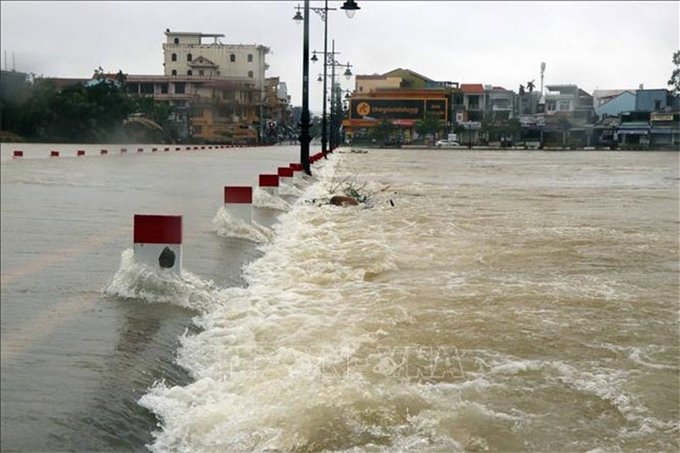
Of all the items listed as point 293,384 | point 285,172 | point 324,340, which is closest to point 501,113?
point 285,172

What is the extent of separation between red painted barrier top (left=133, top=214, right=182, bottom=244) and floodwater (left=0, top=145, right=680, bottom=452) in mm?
228

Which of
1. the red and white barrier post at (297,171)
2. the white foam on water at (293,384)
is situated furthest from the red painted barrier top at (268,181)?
the white foam on water at (293,384)

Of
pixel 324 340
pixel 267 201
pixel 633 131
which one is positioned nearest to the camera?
pixel 324 340

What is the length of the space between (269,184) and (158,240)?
1034cm

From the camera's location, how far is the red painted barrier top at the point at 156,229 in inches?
281

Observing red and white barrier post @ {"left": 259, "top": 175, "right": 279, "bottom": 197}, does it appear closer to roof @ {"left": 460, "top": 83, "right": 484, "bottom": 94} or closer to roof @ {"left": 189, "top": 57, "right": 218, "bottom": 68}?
roof @ {"left": 189, "top": 57, "right": 218, "bottom": 68}

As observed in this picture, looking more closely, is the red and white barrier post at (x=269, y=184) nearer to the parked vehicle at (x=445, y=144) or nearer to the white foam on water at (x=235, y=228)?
the white foam on water at (x=235, y=228)

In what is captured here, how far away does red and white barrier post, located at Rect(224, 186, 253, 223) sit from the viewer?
12109 millimetres

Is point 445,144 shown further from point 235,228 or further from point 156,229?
point 156,229

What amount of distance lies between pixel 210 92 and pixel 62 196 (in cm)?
530

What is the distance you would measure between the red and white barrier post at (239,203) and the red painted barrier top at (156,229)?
16.0 ft

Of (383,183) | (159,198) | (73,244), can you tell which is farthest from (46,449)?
(383,183)

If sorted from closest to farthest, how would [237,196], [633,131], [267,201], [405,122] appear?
1. [237,196]
2. [267,201]
3. [633,131]
4. [405,122]

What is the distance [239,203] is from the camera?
39.9 ft
